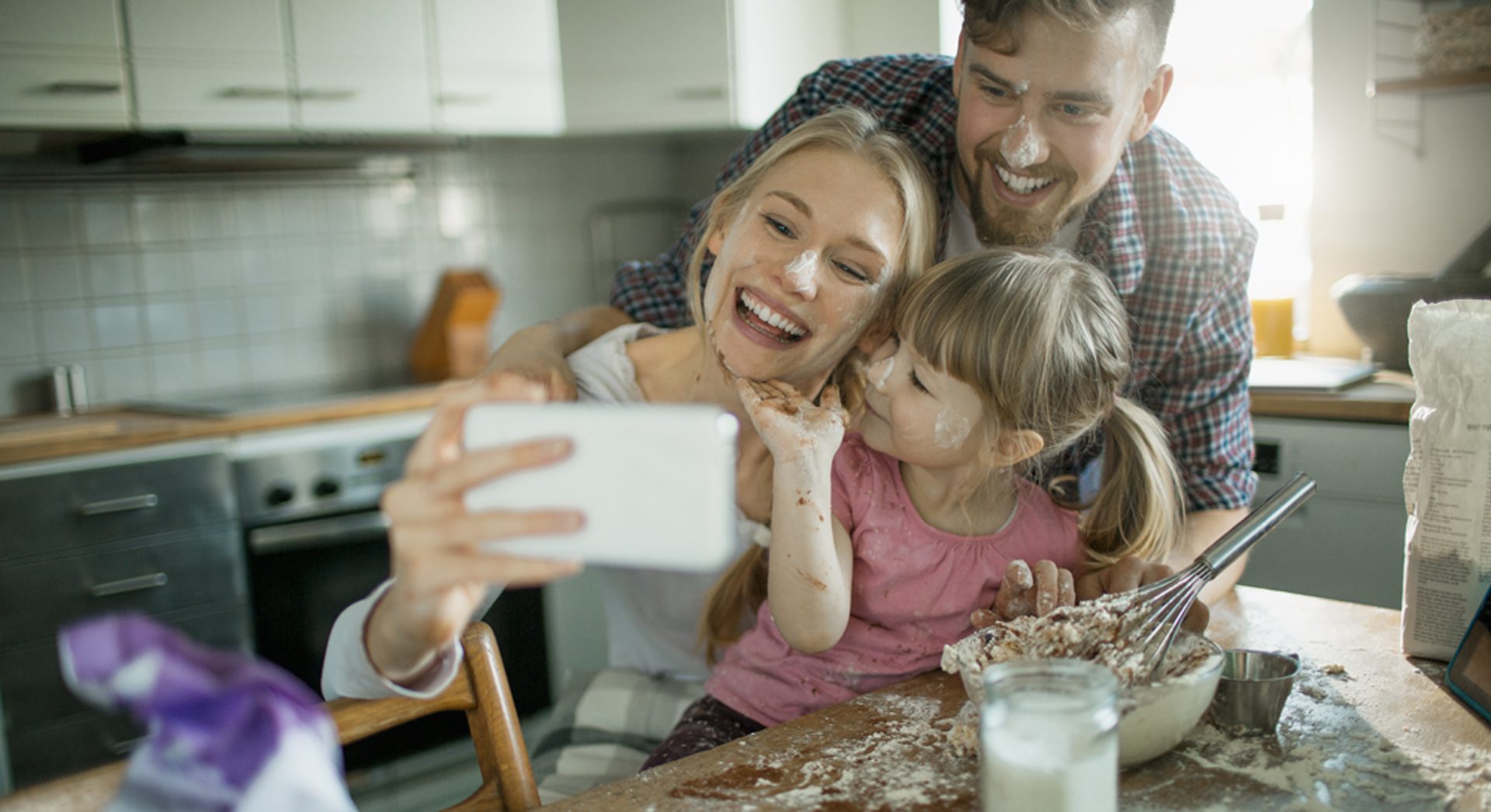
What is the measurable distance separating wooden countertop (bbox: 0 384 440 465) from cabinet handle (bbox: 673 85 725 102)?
1143 mm

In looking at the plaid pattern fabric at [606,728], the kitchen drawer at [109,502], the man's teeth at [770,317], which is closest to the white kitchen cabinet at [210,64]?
the kitchen drawer at [109,502]

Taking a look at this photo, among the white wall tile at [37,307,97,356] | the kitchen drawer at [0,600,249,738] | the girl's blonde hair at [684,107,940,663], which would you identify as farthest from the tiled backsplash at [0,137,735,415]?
the girl's blonde hair at [684,107,940,663]

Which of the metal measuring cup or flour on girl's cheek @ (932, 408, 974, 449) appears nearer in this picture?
the metal measuring cup

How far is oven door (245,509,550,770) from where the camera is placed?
2.47 m

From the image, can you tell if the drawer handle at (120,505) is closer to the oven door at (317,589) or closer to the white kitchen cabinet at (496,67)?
the oven door at (317,589)

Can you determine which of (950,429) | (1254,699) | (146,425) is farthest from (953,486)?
(146,425)

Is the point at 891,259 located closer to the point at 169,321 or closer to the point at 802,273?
the point at 802,273

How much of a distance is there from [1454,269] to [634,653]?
7.05 feet

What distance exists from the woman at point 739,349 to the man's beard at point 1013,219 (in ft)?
0.34

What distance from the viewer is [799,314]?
1212mm

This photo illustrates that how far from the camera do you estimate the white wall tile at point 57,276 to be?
2.71m

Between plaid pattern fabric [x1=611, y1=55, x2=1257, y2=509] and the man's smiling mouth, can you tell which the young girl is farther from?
plaid pattern fabric [x1=611, y1=55, x2=1257, y2=509]

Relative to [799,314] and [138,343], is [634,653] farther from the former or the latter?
[138,343]

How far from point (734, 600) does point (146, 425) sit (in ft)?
5.31
